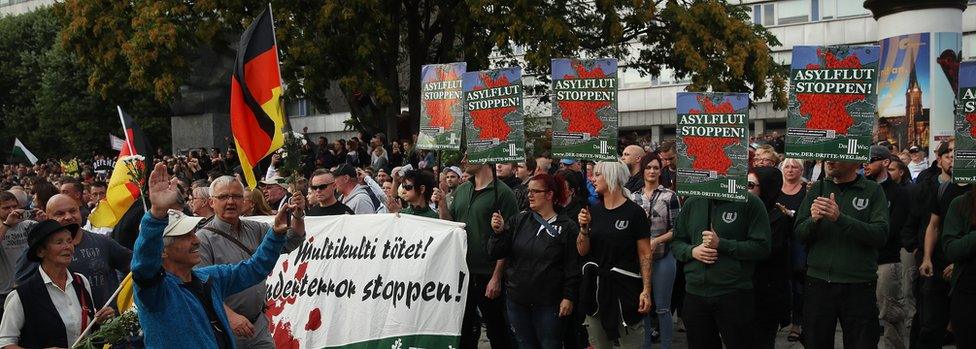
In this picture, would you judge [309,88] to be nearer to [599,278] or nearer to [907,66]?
[907,66]

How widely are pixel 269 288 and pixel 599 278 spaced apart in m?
3.05

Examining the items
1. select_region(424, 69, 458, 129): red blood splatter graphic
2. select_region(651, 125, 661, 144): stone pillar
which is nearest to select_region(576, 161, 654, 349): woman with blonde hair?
select_region(424, 69, 458, 129): red blood splatter graphic

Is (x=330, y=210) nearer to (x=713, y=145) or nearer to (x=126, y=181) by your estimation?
(x=126, y=181)

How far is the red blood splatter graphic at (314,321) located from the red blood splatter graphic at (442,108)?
1.99m

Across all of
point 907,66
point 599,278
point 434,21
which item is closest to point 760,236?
point 599,278

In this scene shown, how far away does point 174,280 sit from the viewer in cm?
536

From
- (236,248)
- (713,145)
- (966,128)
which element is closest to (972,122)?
(966,128)

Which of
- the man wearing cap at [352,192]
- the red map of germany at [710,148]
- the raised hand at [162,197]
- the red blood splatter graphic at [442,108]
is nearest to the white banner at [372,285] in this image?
the red blood splatter graphic at [442,108]

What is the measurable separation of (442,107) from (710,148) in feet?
9.70

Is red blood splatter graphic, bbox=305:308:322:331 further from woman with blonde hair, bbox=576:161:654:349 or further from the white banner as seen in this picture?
woman with blonde hair, bbox=576:161:654:349

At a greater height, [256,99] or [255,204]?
[256,99]

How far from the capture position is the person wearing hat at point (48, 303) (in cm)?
605

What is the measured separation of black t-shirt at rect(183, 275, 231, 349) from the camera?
5477 millimetres

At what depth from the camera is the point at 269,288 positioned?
9.59 metres
